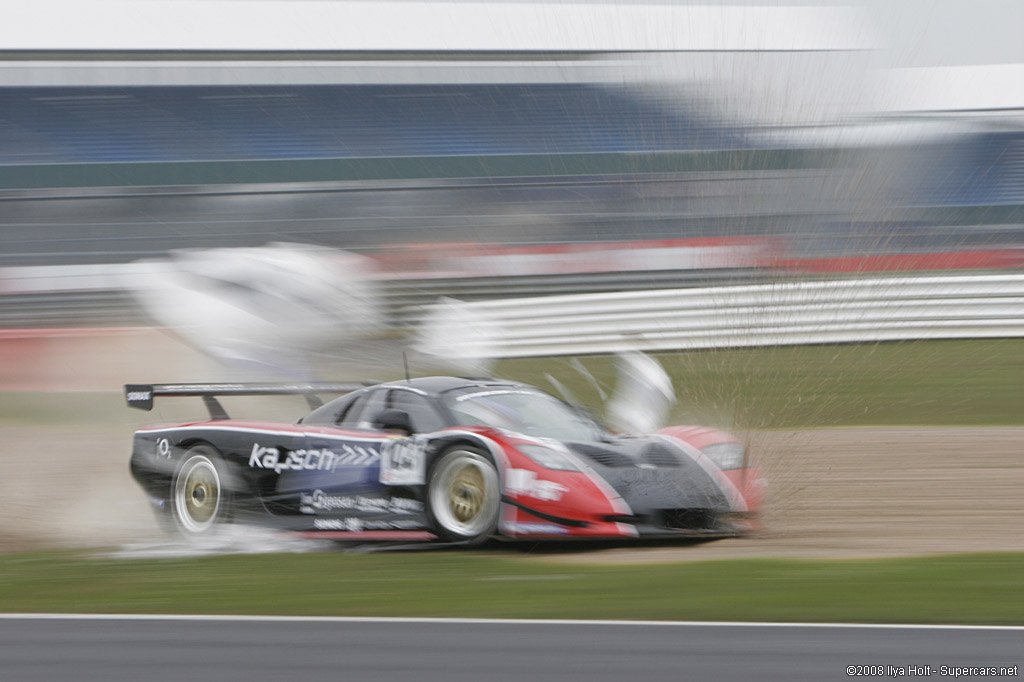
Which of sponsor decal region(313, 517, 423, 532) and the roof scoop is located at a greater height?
the roof scoop

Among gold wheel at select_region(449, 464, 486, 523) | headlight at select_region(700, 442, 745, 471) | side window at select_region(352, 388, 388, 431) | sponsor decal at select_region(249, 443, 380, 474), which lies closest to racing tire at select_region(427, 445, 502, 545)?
gold wheel at select_region(449, 464, 486, 523)

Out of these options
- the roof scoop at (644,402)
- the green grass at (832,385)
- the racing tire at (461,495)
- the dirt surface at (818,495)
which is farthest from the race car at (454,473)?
the green grass at (832,385)

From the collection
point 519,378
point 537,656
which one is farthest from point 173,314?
point 537,656

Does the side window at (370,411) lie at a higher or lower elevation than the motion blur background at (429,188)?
lower

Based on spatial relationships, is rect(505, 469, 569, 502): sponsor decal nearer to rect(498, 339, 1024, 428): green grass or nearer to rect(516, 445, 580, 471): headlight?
rect(516, 445, 580, 471): headlight

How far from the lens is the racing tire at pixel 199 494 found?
720 cm

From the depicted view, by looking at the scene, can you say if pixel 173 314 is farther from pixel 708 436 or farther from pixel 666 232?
pixel 708 436

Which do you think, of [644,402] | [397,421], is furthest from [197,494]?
[644,402]

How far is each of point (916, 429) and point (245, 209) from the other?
997cm

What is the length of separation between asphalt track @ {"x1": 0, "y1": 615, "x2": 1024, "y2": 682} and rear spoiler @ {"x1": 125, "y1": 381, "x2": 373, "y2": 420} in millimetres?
2929

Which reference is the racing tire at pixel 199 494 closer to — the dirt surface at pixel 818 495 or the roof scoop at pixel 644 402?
the dirt surface at pixel 818 495

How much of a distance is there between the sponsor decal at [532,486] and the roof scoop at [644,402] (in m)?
2.41

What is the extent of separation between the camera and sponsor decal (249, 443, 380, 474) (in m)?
6.71

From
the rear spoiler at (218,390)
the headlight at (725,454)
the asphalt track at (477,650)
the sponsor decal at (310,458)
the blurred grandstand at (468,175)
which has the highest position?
the blurred grandstand at (468,175)
